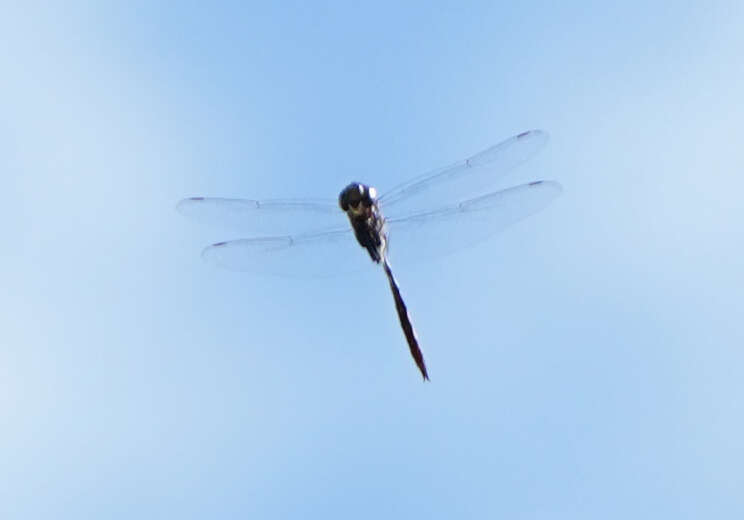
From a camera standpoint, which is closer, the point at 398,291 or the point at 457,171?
the point at 457,171

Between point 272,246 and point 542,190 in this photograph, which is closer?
point 542,190

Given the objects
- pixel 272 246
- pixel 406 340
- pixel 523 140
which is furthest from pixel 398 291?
pixel 523 140

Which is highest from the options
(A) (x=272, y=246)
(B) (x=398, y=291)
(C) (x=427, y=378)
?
(A) (x=272, y=246)

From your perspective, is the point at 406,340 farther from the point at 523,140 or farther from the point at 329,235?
the point at 523,140

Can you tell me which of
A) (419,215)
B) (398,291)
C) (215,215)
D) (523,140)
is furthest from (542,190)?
(215,215)

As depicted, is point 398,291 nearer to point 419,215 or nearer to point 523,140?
point 419,215

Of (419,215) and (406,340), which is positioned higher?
(419,215)
